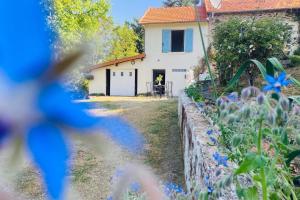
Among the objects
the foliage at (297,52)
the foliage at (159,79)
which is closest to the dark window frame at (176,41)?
the foliage at (159,79)

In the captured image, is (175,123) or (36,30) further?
(175,123)

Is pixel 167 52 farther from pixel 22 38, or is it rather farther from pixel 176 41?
pixel 22 38

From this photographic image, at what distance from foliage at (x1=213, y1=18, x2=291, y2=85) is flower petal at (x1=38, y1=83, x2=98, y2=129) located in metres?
7.29

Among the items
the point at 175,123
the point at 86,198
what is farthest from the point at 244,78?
the point at 86,198

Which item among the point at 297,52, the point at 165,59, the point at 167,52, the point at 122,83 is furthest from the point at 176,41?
the point at 297,52

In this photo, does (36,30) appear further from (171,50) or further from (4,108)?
(171,50)

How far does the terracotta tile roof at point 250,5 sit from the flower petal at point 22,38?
499 inches

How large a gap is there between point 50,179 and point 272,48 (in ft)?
25.1

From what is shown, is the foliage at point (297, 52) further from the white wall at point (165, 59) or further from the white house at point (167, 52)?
the white wall at point (165, 59)

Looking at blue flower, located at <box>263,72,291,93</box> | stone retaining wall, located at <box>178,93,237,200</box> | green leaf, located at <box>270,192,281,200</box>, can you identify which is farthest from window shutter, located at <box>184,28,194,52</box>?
blue flower, located at <box>263,72,291,93</box>

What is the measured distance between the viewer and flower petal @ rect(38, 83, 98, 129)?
0.27 m

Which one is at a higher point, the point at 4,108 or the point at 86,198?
the point at 4,108

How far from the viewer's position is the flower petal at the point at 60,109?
0.89ft

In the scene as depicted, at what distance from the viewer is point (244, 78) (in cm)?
750
